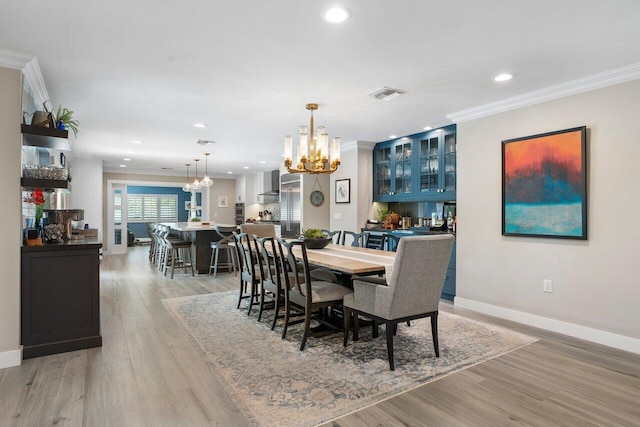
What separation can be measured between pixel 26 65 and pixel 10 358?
2.27 metres

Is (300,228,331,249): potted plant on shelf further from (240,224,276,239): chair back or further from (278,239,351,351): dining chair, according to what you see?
(240,224,276,239): chair back

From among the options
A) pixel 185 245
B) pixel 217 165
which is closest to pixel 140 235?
pixel 217 165

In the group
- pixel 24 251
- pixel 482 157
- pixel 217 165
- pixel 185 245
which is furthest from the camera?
pixel 217 165

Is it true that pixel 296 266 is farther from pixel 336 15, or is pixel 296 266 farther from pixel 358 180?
pixel 358 180

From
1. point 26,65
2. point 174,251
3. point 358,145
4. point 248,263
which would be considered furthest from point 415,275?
point 174,251

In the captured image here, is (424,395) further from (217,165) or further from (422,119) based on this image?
(217,165)

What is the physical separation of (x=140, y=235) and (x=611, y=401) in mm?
14245

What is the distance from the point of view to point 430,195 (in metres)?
5.43

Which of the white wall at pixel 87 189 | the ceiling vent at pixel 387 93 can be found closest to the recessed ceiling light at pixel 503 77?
the ceiling vent at pixel 387 93

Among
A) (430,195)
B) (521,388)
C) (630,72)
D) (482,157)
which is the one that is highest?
(630,72)

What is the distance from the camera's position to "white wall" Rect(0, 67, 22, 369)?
284cm

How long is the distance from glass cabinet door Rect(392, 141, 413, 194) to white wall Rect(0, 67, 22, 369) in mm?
4754

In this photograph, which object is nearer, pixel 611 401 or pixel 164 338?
pixel 611 401

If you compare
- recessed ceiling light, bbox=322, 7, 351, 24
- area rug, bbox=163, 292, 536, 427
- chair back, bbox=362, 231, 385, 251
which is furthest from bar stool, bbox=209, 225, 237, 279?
recessed ceiling light, bbox=322, 7, 351, 24
